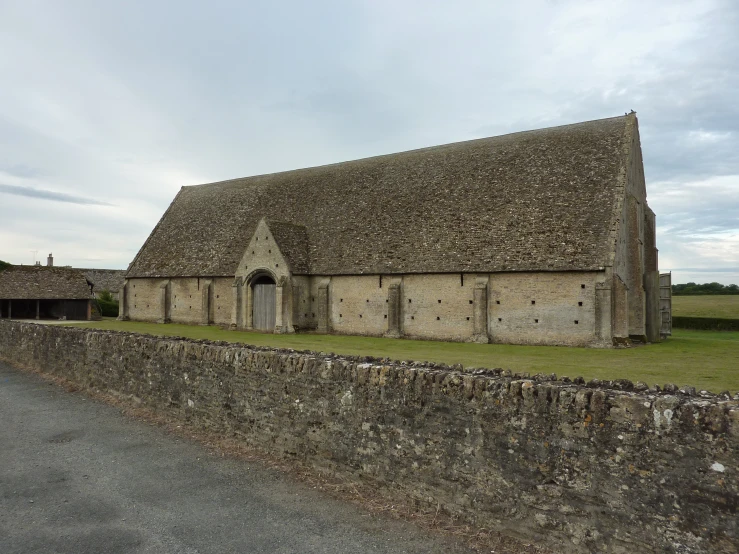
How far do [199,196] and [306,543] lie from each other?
132 feet

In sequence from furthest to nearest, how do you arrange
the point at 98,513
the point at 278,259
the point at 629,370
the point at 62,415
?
the point at 278,259, the point at 629,370, the point at 62,415, the point at 98,513

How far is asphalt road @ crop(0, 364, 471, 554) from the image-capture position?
619cm

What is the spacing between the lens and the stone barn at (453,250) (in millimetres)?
23094

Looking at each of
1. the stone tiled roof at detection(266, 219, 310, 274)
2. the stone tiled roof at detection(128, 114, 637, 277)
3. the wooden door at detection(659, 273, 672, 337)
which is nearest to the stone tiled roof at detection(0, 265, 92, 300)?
the stone tiled roof at detection(128, 114, 637, 277)

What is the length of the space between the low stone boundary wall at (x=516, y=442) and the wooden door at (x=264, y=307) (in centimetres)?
2081

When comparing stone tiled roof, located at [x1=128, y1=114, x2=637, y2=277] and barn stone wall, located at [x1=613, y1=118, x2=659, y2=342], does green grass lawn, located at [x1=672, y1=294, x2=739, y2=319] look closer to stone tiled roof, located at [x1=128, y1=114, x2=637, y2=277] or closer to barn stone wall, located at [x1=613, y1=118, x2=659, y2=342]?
barn stone wall, located at [x1=613, y1=118, x2=659, y2=342]

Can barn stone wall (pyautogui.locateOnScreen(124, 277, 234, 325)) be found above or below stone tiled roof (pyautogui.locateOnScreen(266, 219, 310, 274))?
below

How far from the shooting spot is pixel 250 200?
124 ft

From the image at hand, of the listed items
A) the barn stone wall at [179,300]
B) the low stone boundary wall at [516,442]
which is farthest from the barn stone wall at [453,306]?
the low stone boundary wall at [516,442]

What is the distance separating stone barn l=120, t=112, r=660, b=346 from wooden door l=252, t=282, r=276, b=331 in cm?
10

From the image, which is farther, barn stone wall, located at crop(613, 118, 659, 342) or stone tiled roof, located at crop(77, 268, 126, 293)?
stone tiled roof, located at crop(77, 268, 126, 293)

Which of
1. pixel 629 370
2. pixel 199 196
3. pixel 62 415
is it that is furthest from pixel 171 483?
pixel 199 196

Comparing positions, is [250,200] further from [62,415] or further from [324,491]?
[324,491]

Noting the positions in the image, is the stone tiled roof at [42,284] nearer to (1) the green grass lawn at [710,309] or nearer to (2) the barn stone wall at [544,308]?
(2) the barn stone wall at [544,308]
